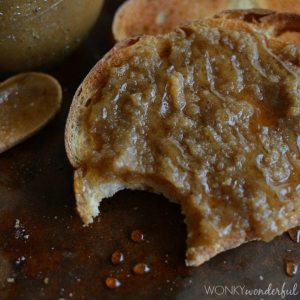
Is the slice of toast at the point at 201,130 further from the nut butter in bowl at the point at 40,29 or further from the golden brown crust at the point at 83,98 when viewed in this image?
the nut butter in bowl at the point at 40,29

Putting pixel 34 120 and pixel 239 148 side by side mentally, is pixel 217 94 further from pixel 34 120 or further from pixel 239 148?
pixel 34 120

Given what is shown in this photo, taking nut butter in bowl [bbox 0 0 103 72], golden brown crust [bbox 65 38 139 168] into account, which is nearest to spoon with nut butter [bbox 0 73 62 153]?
nut butter in bowl [bbox 0 0 103 72]

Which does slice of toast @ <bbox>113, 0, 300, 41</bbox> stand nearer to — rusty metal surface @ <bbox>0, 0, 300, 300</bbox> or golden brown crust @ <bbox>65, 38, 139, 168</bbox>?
golden brown crust @ <bbox>65, 38, 139, 168</bbox>

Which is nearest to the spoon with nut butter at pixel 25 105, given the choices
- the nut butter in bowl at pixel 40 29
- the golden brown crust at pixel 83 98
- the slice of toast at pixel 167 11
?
the nut butter in bowl at pixel 40 29

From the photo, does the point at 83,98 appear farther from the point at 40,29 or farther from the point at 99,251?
the point at 99,251

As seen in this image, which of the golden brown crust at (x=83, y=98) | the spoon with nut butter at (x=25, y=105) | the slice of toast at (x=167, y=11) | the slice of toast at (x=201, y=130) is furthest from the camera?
the slice of toast at (x=167, y=11)

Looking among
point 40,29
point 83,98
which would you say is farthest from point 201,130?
point 40,29
